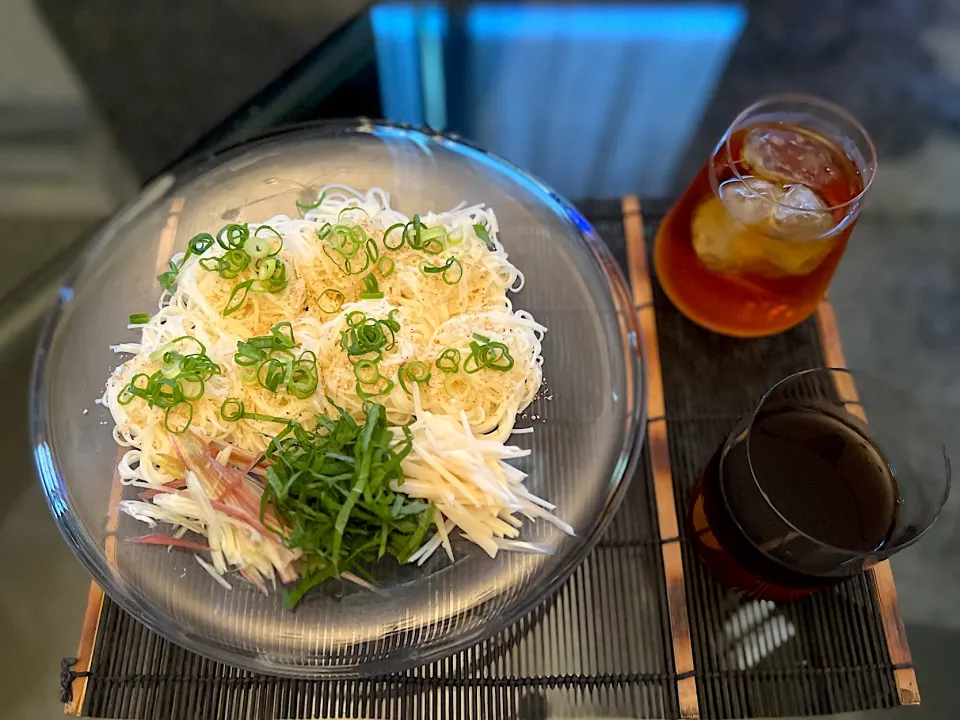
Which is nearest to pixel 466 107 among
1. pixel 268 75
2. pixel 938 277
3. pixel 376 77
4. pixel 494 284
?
pixel 376 77

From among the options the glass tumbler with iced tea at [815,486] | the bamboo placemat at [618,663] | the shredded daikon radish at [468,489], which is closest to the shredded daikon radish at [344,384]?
the shredded daikon radish at [468,489]

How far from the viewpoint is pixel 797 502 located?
45.6 inches

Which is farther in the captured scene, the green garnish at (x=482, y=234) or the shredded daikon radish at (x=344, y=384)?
the green garnish at (x=482, y=234)

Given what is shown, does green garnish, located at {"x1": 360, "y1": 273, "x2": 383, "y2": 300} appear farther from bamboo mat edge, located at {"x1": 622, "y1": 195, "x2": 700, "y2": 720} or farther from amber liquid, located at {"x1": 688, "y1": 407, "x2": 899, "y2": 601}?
amber liquid, located at {"x1": 688, "y1": 407, "x2": 899, "y2": 601}

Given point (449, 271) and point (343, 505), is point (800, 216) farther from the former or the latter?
point (343, 505)

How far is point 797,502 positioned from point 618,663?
43cm

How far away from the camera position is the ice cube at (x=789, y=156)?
1365mm

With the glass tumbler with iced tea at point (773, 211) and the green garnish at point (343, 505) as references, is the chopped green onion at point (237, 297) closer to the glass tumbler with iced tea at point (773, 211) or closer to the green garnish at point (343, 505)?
the green garnish at point (343, 505)

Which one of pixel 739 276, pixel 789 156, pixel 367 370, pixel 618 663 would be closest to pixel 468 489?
pixel 367 370

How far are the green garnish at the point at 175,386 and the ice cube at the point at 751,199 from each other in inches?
39.9

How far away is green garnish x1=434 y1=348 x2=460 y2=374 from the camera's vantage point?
134 cm

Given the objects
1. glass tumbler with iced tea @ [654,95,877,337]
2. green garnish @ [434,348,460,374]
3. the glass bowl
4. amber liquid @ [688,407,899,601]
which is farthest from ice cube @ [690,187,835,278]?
green garnish @ [434,348,460,374]

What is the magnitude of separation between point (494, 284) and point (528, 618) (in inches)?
25.6

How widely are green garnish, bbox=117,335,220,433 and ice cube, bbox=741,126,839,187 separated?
1098 mm
